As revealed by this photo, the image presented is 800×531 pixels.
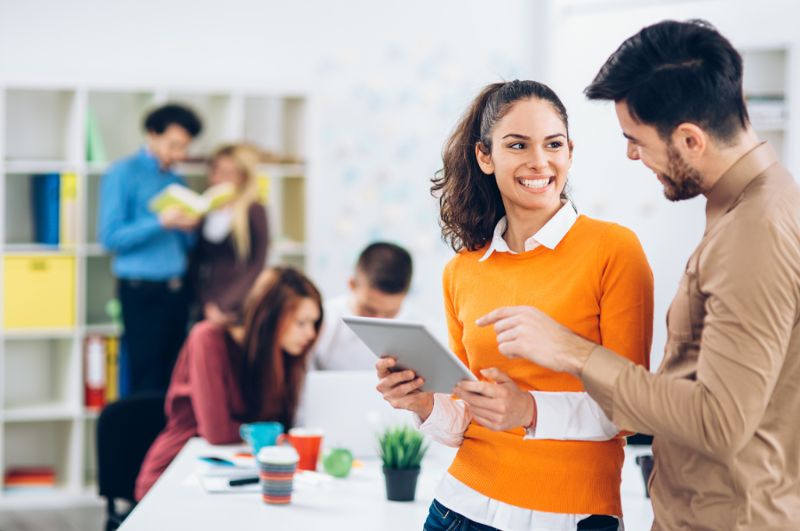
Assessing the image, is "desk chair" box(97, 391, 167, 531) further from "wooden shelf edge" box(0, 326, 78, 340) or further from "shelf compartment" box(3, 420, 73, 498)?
"shelf compartment" box(3, 420, 73, 498)

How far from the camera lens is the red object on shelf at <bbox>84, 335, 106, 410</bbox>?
13.0 ft

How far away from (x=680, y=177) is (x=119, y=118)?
3.80m

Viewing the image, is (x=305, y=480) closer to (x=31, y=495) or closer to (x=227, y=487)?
(x=227, y=487)

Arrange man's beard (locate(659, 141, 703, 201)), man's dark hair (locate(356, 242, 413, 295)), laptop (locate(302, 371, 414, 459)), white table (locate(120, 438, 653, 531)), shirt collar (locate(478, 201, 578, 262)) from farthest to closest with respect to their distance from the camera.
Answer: man's dark hair (locate(356, 242, 413, 295)) < laptop (locate(302, 371, 414, 459)) < white table (locate(120, 438, 653, 531)) < shirt collar (locate(478, 201, 578, 262)) < man's beard (locate(659, 141, 703, 201))

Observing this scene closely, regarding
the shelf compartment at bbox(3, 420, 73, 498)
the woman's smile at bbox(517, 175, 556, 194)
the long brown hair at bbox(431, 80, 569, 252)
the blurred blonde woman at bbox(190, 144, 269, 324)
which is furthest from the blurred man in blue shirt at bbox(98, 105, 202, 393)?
the woman's smile at bbox(517, 175, 556, 194)

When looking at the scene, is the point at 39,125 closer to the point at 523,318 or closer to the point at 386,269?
the point at 386,269

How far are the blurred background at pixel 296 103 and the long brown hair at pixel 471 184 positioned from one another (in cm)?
183

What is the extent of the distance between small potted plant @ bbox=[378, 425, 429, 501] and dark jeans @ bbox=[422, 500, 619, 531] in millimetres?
410

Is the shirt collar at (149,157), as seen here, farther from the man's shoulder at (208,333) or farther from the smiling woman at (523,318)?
the smiling woman at (523,318)

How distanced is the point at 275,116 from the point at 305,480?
9.11 ft

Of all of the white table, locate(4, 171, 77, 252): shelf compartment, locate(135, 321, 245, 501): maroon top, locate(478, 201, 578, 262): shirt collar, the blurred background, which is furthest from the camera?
locate(4, 171, 77, 252): shelf compartment

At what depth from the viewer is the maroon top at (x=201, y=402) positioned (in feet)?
7.65

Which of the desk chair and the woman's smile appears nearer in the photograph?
the woman's smile

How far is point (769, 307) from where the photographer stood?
0.91 m
